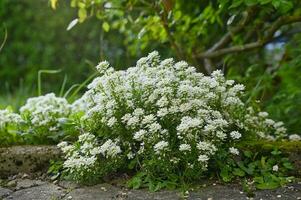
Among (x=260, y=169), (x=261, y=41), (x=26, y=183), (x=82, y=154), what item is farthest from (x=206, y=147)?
(x=261, y=41)

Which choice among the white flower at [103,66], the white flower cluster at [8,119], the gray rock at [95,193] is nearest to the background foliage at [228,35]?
the white flower at [103,66]

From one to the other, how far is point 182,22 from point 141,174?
→ 2.01 metres

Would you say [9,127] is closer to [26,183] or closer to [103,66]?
[26,183]

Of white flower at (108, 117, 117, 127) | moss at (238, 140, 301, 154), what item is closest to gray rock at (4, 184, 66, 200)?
white flower at (108, 117, 117, 127)

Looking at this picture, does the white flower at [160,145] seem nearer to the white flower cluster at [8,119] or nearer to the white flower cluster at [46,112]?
the white flower cluster at [46,112]

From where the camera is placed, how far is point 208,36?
15.8ft

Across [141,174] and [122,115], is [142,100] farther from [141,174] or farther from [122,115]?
[141,174]

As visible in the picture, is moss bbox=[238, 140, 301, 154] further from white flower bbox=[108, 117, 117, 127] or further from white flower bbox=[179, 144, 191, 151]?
white flower bbox=[108, 117, 117, 127]

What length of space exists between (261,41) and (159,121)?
180 centimetres

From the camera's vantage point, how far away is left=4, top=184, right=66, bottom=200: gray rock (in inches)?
106

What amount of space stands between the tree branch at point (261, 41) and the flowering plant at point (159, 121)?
125 cm

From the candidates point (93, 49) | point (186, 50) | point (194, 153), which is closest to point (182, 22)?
point (186, 50)

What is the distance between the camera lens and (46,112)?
3.41 m

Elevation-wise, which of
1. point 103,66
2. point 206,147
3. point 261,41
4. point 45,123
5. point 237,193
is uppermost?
point 261,41
